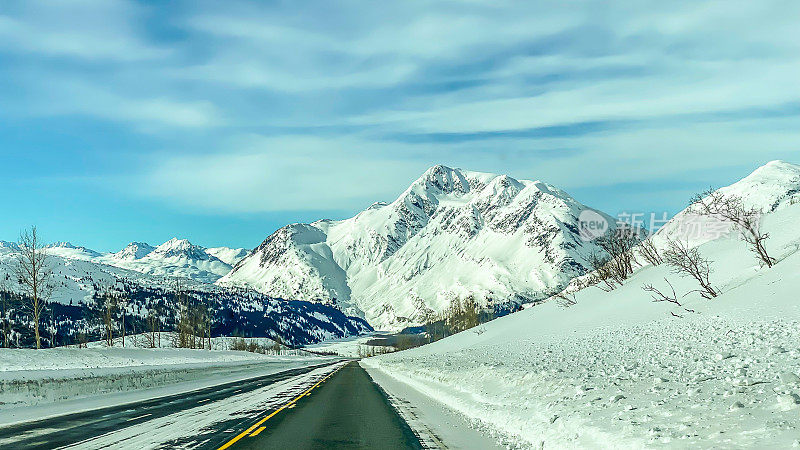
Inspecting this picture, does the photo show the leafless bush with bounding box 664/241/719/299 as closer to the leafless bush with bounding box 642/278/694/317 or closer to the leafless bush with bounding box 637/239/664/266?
the leafless bush with bounding box 642/278/694/317

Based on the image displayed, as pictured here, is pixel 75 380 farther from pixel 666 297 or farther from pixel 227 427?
pixel 666 297

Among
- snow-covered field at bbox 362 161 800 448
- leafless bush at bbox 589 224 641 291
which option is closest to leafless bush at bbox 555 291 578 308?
leafless bush at bbox 589 224 641 291

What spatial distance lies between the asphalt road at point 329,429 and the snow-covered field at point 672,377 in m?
2.67

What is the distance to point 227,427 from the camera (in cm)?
1545

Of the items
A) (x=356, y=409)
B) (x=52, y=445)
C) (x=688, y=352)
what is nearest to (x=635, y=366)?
(x=688, y=352)

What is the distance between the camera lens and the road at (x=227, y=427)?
1297cm

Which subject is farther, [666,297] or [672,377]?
[666,297]

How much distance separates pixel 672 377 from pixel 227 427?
1249cm

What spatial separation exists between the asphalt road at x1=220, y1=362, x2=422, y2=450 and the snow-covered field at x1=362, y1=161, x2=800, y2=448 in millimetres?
2667

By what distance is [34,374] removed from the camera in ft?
81.9

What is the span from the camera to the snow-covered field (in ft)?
32.4

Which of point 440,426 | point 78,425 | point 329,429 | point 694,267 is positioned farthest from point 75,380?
point 694,267

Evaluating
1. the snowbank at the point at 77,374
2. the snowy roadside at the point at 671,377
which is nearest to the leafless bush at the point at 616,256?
the snowy roadside at the point at 671,377

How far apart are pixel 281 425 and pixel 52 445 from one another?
5684mm
